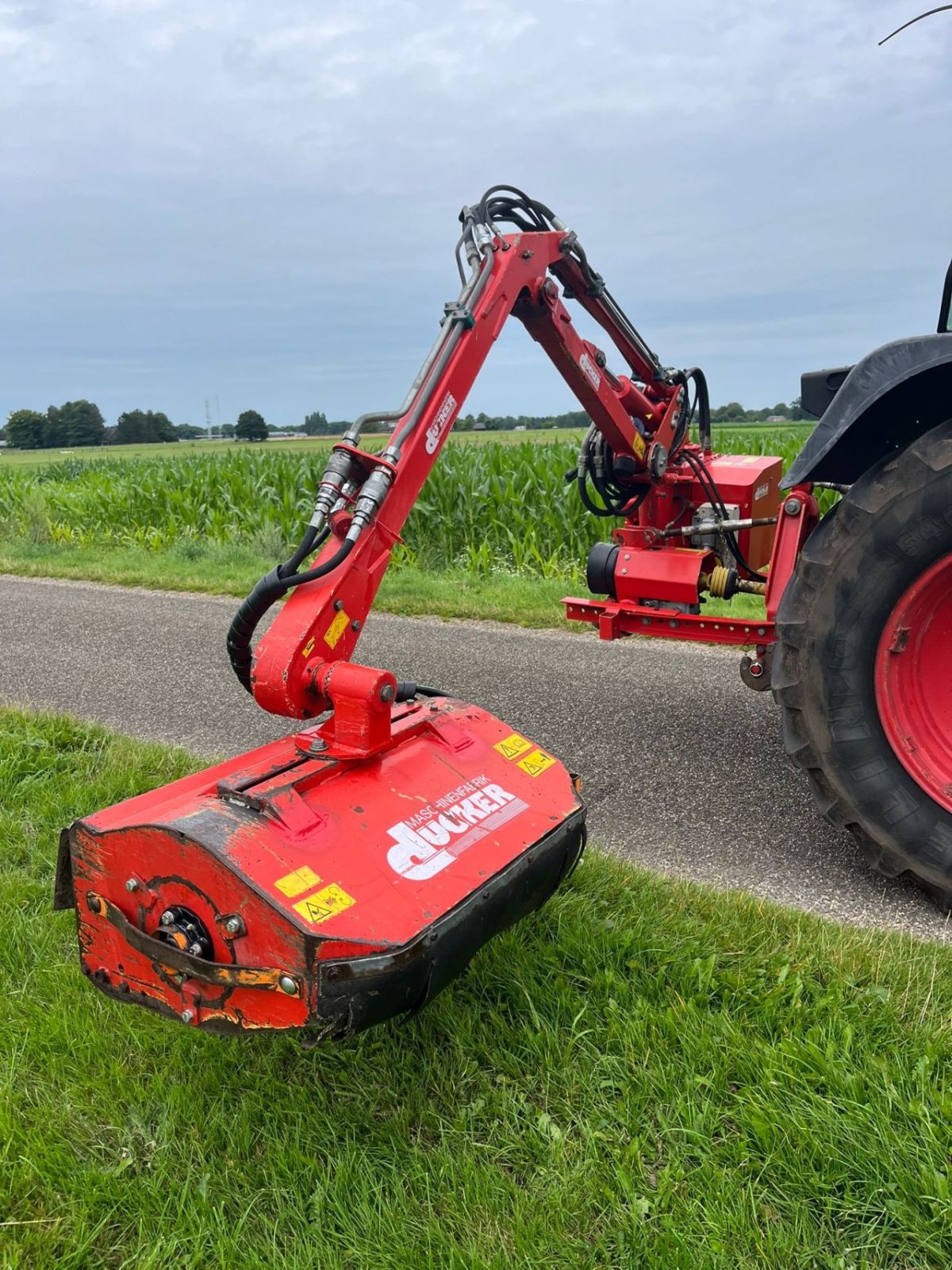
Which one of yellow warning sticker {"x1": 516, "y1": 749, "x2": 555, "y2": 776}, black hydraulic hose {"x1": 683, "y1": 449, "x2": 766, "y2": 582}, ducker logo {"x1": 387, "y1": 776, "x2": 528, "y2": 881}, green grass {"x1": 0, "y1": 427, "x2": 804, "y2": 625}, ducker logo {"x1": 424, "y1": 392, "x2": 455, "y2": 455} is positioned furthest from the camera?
green grass {"x1": 0, "y1": 427, "x2": 804, "y2": 625}

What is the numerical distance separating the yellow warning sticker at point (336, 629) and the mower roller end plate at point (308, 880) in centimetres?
25

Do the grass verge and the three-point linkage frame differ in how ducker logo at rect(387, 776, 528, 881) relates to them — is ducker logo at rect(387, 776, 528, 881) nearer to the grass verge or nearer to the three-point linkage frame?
the three-point linkage frame

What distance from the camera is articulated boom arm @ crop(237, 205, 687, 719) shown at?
2.46 m

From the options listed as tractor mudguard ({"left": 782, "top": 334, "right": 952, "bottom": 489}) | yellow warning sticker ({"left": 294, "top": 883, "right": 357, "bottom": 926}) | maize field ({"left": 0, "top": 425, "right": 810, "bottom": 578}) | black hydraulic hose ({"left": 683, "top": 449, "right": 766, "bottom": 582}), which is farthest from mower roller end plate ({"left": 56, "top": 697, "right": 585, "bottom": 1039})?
maize field ({"left": 0, "top": 425, "right": 810, "bottom": 578})

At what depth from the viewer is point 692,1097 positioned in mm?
1931

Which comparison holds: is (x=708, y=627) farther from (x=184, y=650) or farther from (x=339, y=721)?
(x=184, y=650)

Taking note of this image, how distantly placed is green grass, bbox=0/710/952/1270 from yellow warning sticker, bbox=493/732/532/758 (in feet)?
1.54

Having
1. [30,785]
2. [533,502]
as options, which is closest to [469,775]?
[30,785]

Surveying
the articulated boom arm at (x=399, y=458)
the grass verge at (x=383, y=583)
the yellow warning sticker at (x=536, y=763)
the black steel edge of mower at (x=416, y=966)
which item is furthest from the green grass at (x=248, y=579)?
the black steel edge of mower at (x=416, y=966)

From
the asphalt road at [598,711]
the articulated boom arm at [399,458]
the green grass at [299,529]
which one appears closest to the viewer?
the articulated boom arm at [399,458]

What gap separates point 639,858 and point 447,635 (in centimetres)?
322

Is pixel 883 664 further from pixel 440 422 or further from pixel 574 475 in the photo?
pixel 574 475

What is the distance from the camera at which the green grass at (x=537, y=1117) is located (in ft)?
5.54

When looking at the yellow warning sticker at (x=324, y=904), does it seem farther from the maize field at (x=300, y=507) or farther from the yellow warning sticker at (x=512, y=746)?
the maize field at (x=300, y=507)
